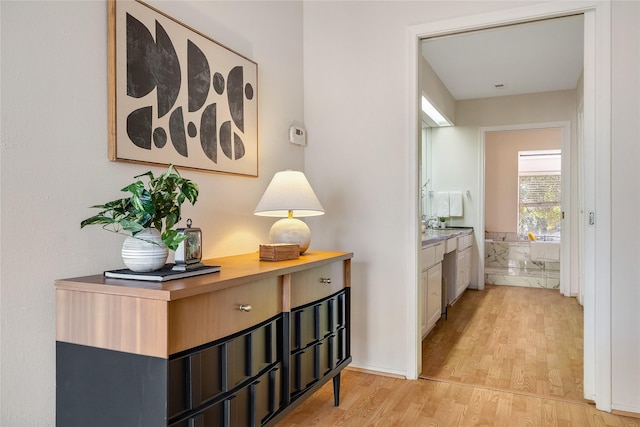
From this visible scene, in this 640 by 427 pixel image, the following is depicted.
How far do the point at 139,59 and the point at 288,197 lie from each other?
2.87 feet

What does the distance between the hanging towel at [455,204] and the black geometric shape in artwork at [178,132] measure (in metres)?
4.47

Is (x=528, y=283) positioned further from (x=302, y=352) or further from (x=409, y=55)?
(x=302, y=352)

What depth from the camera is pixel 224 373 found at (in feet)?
4.78

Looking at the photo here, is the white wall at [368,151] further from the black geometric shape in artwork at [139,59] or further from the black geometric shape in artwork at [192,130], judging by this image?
the black geometric shape in artwork at [139,59]

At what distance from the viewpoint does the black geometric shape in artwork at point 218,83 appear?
2.15 metres

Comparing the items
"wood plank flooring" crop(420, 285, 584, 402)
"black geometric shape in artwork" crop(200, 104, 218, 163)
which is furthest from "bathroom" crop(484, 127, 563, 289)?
"black geometric shape in artwork" crop(200, 104, 218, 163)

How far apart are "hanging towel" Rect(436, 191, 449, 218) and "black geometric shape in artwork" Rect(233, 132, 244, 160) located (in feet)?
13.1

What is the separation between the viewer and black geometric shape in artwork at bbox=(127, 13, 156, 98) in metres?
1.68

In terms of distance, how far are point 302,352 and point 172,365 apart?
2.57 feet

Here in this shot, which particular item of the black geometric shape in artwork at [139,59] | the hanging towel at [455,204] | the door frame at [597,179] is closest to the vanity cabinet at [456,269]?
the hanging towel at [455,204]

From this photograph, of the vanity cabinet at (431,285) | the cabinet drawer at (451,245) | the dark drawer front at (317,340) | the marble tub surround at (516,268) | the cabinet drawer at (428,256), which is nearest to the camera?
the dark drawer front at (317,340)

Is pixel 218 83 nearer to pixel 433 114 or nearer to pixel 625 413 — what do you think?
pixel 625 413

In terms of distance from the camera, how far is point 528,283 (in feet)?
19.8

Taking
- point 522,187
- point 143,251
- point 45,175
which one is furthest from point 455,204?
point 45,175
